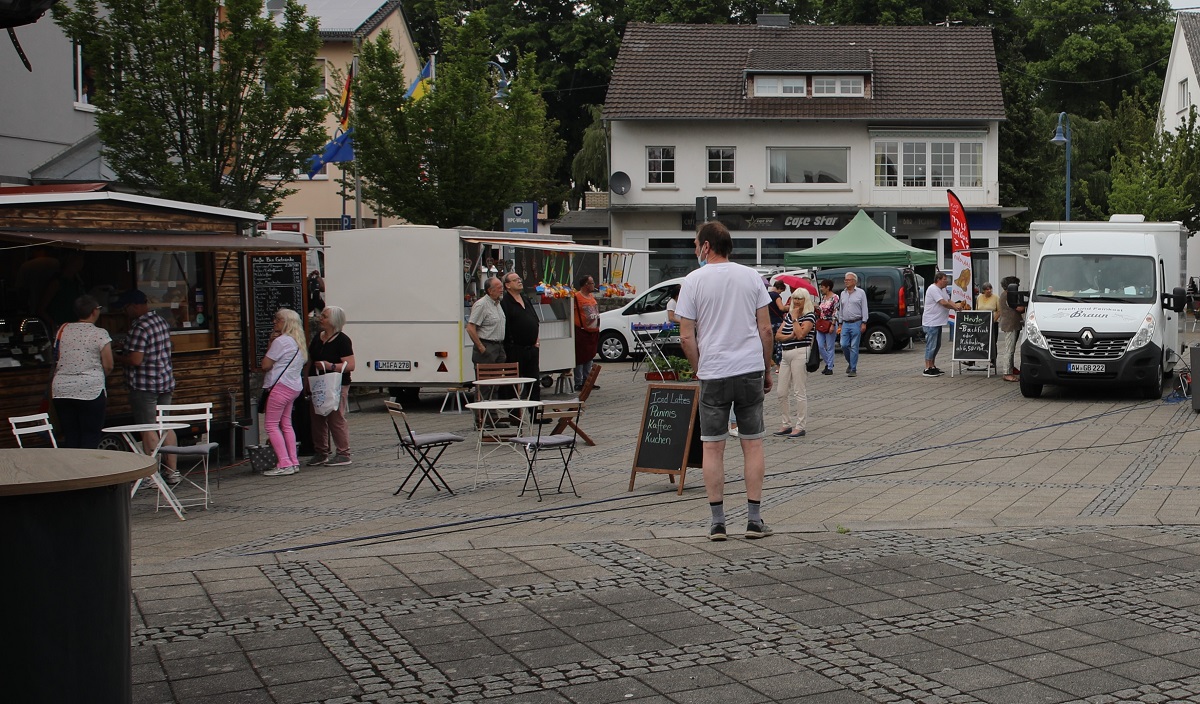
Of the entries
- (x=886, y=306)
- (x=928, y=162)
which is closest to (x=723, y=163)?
(x=928, y=162)

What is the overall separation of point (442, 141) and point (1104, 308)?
11.2 meters

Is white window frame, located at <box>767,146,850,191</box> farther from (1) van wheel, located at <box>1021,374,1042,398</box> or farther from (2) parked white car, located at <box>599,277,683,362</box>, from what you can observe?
(1) van wheel, located at <box>1021,374,1042,398</box>

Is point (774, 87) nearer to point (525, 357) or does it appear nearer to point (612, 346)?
point (612, 346)

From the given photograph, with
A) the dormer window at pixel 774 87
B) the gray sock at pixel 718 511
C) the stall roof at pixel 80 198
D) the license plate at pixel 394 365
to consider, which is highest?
the dormer window at pixel 774 87

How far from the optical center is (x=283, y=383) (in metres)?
12.3

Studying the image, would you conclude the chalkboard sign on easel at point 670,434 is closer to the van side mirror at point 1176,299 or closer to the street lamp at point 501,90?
the van side mirror at point 1176,299

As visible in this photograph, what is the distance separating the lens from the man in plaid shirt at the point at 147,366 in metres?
11.5

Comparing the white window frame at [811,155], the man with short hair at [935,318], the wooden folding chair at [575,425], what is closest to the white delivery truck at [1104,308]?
the man with short hair at [935,318]

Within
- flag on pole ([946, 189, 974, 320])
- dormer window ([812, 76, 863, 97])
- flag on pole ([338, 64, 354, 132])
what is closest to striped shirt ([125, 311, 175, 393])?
flag on pole ([338, 64, 354, 132])

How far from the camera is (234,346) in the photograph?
1380 cm

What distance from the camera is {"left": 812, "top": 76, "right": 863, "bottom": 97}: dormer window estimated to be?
43375 millimetres

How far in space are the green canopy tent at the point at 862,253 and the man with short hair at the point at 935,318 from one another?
207 inches

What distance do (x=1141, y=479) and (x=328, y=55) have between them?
35.2 metres

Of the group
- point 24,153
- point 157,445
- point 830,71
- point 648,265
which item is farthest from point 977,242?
point 157,445
